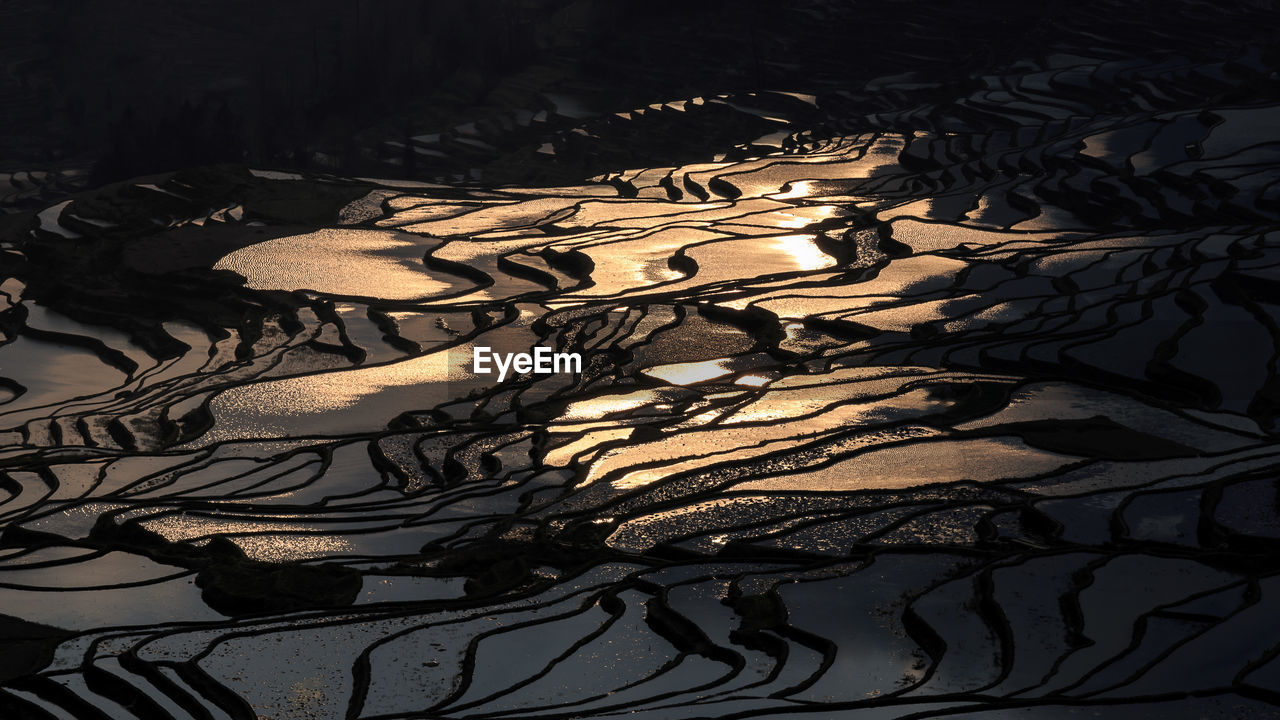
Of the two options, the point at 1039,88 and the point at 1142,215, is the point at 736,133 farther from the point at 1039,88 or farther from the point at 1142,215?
the point at 1142,215

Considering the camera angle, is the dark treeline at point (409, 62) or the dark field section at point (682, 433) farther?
the dark treeline at point (409, 62)

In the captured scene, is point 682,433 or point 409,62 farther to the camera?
point 409,62

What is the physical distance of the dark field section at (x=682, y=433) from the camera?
4.28m

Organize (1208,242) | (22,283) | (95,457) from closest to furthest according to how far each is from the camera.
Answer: (95,457), (1208,242), (22,283)

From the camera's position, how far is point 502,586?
5.04 metres

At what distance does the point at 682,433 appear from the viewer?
7.14m

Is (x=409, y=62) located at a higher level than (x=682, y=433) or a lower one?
lower

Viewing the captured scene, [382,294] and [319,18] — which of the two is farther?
[319,18]

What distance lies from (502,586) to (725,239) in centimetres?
857

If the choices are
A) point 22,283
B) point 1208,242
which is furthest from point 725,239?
point 22,283

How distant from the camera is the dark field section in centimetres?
428

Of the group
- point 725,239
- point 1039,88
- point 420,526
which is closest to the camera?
point 420,526

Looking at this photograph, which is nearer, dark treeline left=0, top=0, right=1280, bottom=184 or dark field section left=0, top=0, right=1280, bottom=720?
dark field section left=0, top=0, right=1280, bottom=720

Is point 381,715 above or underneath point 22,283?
above
